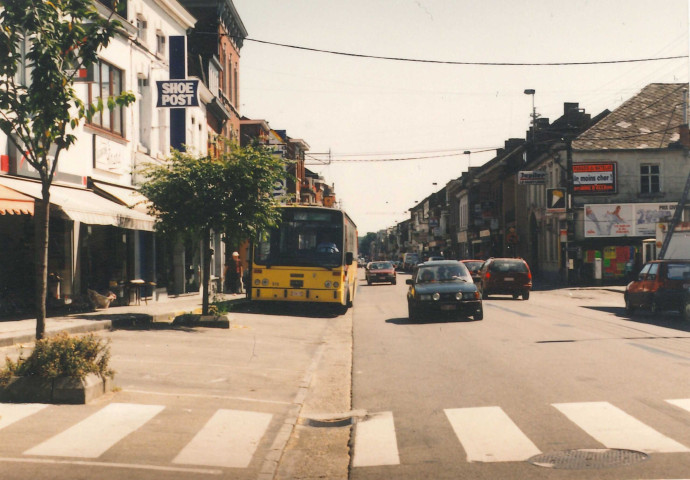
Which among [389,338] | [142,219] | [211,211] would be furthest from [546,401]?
[142,219]

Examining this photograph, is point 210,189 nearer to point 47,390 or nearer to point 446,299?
point 446,299

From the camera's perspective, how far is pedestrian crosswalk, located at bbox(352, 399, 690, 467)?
6.86m

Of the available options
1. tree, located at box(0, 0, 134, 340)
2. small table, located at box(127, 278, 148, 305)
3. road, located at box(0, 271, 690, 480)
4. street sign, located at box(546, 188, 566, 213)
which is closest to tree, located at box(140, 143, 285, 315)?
road, located at box(0, 271, 690, 480)

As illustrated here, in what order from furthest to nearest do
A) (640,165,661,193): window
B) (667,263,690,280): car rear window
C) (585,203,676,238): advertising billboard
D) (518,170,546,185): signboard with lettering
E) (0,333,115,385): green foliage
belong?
(518,170,546,185): signboard with lettering < (640,165,661,193): window < (585,203,676,238): advertising billboard < (667,263,690,280): car rear window < (0,333,115,385): green foliage

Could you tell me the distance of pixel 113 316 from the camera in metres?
19.2

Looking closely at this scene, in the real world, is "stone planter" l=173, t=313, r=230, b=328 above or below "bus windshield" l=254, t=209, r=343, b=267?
below

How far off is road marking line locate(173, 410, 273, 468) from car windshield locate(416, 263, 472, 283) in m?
13.9

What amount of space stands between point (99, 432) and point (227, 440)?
117 cm

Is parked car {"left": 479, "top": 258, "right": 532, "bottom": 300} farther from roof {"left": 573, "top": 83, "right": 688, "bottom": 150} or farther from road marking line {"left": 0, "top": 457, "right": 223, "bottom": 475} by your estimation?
road marking line {"left": 0, "top": 457, "right": 223, "bottom": 475}

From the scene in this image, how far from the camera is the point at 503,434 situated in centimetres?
760

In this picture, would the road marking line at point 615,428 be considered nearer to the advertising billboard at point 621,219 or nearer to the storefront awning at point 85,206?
the storefront awning at point 85,206

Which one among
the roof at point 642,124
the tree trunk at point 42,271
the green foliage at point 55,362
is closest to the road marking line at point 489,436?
the green foliage at point 55,362

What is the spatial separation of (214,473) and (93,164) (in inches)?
717

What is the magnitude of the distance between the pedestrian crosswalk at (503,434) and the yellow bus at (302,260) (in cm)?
1535
